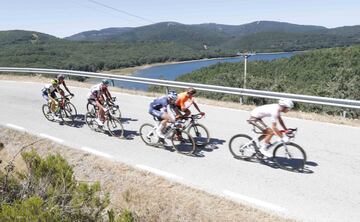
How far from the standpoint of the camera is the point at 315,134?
11156 mm

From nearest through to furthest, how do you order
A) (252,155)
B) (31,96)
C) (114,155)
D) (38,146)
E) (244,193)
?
(244,193)
(252,155)
(114,155)
(38,146)
(31,96)

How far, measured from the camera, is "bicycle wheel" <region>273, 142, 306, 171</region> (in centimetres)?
886

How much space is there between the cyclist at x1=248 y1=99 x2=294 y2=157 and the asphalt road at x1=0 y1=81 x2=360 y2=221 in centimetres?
56

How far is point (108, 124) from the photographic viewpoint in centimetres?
1244

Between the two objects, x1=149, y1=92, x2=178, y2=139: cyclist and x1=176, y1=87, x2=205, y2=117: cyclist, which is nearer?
x1=176, y1=87, x2=205, y2=117: cyclist

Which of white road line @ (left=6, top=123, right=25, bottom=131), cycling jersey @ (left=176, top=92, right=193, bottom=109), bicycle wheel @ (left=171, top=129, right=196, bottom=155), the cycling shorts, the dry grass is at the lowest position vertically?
the dry grass

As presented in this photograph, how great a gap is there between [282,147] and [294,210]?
2836 millimetres

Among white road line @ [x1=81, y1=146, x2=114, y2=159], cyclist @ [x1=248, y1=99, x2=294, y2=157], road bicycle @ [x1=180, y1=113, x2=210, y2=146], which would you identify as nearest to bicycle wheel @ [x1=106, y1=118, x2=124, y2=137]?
white road line @ [x1=81, y1=146, x2=114, y2=159]

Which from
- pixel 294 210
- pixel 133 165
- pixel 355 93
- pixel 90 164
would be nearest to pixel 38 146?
pixel 90 164

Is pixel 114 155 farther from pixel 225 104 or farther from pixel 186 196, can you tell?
pixel 225 104

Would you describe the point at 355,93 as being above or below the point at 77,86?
below

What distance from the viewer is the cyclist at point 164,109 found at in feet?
34.5

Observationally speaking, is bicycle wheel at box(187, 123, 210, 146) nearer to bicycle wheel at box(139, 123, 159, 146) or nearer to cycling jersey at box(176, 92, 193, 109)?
cycling jersey at box(176, 92, 193, 109)

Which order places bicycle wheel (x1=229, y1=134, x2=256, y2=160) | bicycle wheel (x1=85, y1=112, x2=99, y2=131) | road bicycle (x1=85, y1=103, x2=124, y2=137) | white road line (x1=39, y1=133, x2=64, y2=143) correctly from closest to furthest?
bicycle wheel (x1=229, y1=134, x2=256, y2=160) → white road line (x1=39, y1=133, x2=64, y2=143) → road bicycle (x1=85, y1=103, x2=124, y2=137) → bicycle wheel (x1=85, y1=112, x2=99, y2=131)
